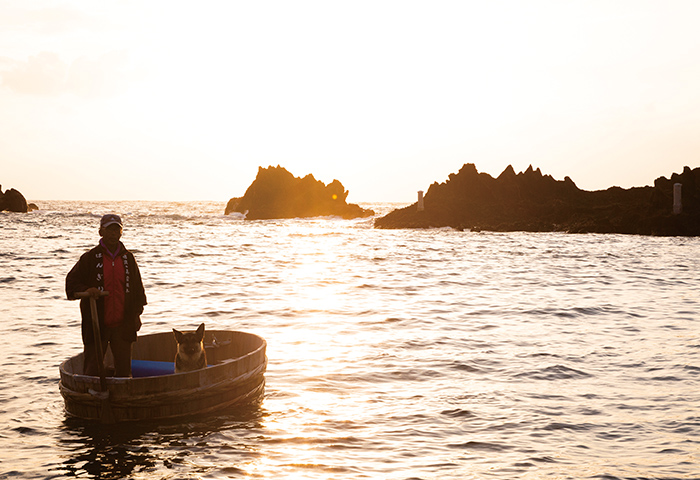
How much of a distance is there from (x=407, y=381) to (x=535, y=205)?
48.5 m

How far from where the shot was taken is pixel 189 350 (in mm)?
9344

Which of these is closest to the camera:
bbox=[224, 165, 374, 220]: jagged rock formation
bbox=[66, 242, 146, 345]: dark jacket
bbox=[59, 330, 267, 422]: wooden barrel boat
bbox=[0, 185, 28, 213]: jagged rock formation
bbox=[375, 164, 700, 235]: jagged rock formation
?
bbox=[59, 330, 267, 422]: wooden barrel boat

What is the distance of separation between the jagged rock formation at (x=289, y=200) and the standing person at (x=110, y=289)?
315 ft

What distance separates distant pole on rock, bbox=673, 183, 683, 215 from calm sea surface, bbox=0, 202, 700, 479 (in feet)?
65.8

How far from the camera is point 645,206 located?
164 feet

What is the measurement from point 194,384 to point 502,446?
4.27 m

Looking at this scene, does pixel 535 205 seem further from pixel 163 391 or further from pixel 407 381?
pixel 163 391

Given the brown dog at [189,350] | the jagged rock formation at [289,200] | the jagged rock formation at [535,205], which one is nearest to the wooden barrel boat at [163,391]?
the brown dog at [189,350]

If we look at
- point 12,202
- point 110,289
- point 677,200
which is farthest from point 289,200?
point 110,289

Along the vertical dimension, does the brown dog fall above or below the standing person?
below

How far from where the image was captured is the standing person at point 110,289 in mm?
8875

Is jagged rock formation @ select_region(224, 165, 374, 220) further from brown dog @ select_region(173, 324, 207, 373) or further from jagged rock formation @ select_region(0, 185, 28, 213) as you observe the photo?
brown dog @ select_region(173, 324, 207, 373)

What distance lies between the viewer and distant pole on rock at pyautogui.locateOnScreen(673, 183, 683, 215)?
4500 cm

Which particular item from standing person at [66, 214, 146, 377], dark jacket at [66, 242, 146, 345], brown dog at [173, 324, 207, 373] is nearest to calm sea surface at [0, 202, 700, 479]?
brown dog at [173, 324, 207, 373]
